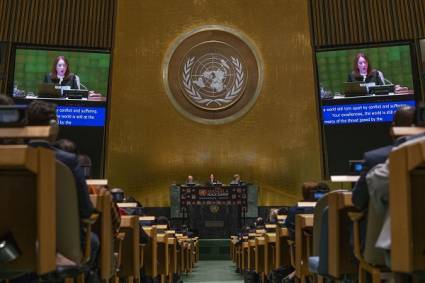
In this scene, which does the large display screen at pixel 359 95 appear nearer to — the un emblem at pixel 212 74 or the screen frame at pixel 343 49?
the screen frame at pixel 343 49

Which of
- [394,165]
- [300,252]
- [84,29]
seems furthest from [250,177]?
[394,165]

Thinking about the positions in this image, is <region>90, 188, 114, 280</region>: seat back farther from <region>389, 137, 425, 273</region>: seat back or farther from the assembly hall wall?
the assembly hall wall

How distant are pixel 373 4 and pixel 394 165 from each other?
473 inches

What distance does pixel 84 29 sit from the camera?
43.5 ft

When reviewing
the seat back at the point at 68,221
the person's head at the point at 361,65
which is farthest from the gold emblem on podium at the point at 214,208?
the seat back at the point at 68,221

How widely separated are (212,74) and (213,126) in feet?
4.16

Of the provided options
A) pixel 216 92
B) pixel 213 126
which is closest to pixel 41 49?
pixel 216 92

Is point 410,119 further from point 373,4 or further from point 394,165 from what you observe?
point 373,4

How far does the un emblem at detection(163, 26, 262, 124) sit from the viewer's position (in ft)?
47.8

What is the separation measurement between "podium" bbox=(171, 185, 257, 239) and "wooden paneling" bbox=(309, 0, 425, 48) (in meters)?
3.81

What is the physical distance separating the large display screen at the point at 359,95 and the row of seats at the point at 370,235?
26.0ft

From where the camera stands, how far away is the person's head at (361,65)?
13.1 metres
